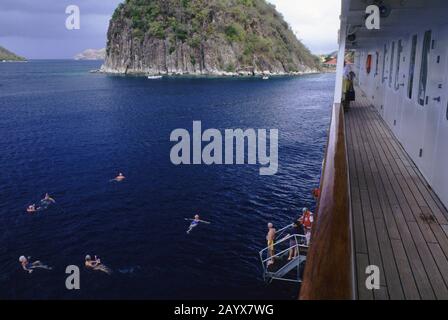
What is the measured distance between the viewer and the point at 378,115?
50.8 feet

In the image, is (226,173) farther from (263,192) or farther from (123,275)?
(123,275)

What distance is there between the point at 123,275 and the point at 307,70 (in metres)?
146

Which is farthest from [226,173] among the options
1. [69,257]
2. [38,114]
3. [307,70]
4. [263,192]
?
[307,70]

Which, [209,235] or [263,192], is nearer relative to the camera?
[209,235]

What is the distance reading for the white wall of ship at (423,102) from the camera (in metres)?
6.25

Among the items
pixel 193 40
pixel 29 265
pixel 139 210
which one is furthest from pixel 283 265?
pixel 193 40

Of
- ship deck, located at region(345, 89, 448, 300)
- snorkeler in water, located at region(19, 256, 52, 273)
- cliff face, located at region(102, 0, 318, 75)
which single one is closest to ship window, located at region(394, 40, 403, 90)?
ship deck, located at region(345, 89, 448, 300)

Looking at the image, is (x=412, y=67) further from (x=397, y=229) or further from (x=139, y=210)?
(x=139, y=210)

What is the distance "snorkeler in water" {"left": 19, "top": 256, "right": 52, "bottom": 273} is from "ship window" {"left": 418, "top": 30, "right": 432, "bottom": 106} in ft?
44.8

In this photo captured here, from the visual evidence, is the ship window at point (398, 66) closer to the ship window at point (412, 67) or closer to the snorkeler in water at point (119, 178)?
the ship window at point (412, 67)

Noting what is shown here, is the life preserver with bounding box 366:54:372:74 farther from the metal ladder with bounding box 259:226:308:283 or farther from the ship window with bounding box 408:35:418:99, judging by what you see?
the metal ladder with bounding box 259:226:308:283

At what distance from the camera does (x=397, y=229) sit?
195 inches

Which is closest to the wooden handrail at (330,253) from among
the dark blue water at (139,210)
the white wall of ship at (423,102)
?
the white wall of ship at (423,102)

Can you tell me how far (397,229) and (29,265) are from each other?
1406 centimetres
